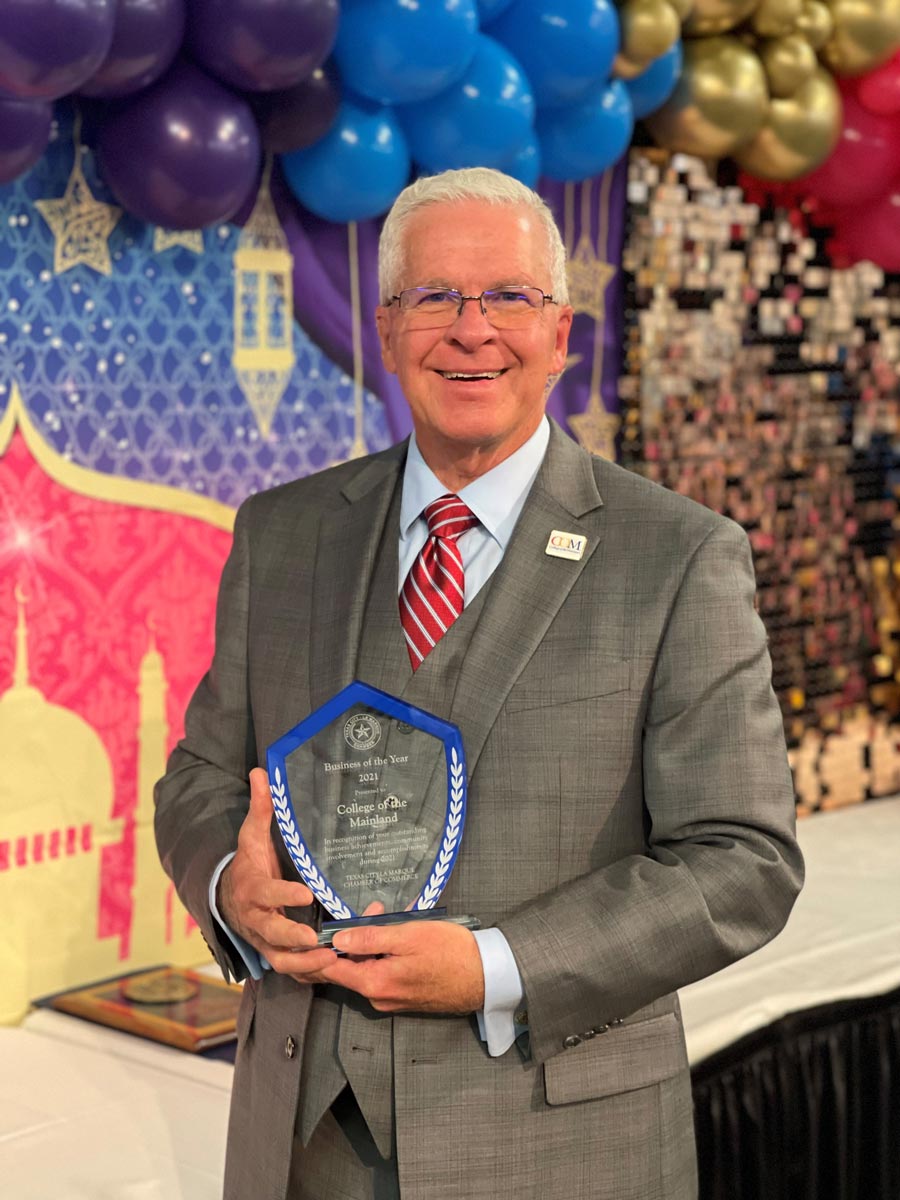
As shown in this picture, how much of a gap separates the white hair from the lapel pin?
0.80 ft

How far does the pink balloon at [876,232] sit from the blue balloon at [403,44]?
1739 mm

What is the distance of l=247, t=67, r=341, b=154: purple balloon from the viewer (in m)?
2.69

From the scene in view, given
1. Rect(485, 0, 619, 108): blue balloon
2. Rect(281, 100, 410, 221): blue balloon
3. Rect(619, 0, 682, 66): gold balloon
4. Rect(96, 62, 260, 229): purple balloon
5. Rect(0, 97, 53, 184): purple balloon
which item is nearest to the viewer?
Rect(0, 97, 53, 184): purple balloon

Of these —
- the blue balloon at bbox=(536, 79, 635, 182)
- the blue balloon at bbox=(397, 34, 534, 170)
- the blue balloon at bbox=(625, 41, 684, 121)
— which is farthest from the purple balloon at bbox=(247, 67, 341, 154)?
the blue balloon at bbox=(625, 41, 684, 121)

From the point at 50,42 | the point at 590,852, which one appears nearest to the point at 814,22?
the point at 50,42

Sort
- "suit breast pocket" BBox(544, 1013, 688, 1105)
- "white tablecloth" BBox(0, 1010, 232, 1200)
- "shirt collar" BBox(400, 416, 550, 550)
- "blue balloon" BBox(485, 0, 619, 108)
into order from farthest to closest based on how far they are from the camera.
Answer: "blue balloon" BBox(485, 0, 619, 108)
"white tablecloth" BBox(0, 1010, 232, 1200)
"shirt collar" BBox(400, 416, 550, 550)
"suit breast pocket" BBox(544, 1013, 688, 1105)

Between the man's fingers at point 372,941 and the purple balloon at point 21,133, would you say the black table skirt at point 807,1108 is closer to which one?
the man's fingers at point 372,941

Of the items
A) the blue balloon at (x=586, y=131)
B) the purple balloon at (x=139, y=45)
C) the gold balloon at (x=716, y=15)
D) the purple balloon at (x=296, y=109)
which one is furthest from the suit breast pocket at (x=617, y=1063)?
the gold balloon at (x=716, y=15)

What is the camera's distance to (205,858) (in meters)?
1.46

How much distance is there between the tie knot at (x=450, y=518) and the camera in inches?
59.1

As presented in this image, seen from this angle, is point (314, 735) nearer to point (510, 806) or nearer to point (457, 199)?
point (510, 806)

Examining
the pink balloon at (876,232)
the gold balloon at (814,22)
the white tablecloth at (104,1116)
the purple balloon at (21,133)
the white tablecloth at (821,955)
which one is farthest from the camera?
the pink balloon at (876,232)

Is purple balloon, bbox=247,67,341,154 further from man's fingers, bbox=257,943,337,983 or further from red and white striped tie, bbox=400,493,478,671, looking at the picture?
man's fingers, bbox=257,943,337,983

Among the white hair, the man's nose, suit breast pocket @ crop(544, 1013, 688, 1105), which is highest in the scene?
the white hair
